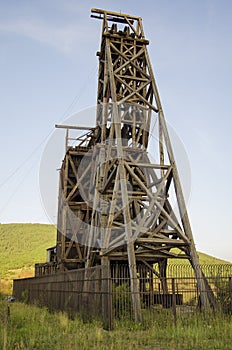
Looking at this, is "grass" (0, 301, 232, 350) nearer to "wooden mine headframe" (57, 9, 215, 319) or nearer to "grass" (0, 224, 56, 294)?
"wooden mine headframe" (57, 9, 215, 319)

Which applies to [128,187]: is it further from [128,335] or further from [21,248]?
[21,248]

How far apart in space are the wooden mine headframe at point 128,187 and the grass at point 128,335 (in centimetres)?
102

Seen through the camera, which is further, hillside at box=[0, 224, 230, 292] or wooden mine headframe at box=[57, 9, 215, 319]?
hillside at box=[0, 224, 230, 292]

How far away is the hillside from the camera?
41250mm

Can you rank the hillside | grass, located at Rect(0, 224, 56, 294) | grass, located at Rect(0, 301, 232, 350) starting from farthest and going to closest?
the hillside → grass, located at Rect(0, 224, 56, 294) → grass, located at Rect(0, 301, 232, 350)

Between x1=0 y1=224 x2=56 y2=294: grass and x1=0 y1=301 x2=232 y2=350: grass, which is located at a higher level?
x1=0 y1=224 x2=56 y2=294: grass

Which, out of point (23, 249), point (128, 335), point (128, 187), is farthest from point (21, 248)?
point (128, 335)

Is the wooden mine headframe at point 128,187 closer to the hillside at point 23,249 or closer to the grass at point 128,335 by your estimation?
the grass at point 128,335

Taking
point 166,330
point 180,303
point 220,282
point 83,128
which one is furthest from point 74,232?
point 166,330

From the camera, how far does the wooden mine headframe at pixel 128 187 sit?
43.4 ft

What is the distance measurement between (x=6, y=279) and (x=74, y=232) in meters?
19.6

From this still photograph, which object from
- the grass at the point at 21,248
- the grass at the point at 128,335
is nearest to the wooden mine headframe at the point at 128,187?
the grass at the point at 128,335

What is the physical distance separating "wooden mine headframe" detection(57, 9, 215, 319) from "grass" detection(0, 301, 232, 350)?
1020mm

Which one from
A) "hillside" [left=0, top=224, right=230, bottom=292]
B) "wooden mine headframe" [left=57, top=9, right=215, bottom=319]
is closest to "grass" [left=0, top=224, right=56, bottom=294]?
"hillside" [left=0, top=224, right=230, bottom=292]
